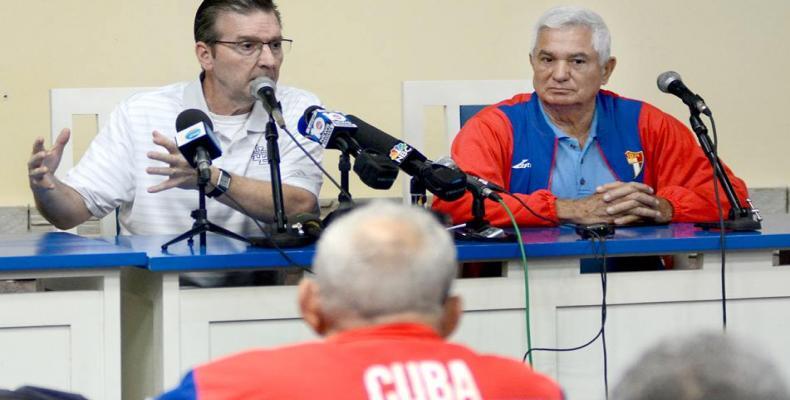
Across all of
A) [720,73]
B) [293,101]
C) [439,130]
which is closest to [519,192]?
[293,101]

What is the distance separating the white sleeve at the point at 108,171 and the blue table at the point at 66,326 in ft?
2.77

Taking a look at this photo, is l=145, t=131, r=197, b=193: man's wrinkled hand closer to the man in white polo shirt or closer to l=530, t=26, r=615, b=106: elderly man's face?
the man in white polo shirt

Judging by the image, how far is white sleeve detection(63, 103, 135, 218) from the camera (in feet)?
12.7

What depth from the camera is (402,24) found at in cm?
527

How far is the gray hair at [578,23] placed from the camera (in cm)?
414

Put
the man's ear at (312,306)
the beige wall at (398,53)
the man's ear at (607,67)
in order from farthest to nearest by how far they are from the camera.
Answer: the beige wall at (398,53) → the man's ear at (607,67) → the man's ear at (312,306)

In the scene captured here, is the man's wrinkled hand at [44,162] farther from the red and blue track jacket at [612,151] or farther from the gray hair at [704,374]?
the gray hair at [704,374]

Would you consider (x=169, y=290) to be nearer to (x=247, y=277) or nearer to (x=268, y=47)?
(x=247, y=277)

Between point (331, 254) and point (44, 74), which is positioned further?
point (44, 74)

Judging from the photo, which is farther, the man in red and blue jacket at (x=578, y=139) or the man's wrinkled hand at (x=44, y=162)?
the man in red and blue jacket at (x=578, y=139)

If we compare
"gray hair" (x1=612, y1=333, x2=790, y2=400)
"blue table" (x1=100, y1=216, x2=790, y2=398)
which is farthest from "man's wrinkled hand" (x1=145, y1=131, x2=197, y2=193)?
"gray hair" (x1=612, y1=333, x2=790, y2=400)

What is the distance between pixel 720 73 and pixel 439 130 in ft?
4.28

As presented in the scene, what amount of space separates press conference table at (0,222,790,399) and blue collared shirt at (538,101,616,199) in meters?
0.57

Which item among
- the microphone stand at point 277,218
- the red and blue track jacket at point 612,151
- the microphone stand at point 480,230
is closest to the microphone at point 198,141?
the microphone stand at point 277,218
